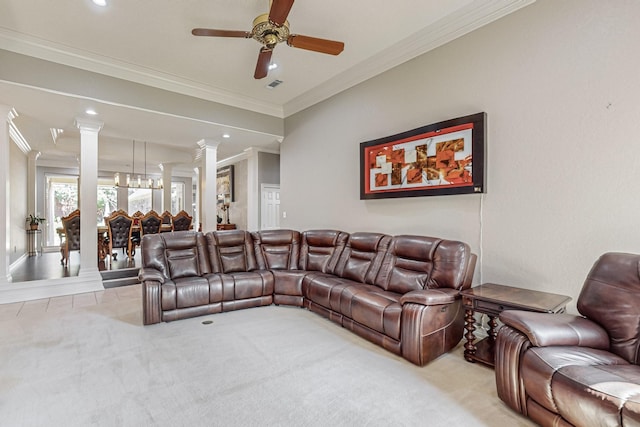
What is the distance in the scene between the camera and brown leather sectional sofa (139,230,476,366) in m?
2.57

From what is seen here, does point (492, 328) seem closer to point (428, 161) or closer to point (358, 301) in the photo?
point (358, 301)

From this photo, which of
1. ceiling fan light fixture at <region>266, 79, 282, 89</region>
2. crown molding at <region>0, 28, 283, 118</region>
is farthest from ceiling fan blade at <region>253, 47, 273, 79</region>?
crown molding at <region>0, 28, 283, 118</region>

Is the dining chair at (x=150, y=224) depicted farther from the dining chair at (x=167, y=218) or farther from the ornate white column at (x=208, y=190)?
the ornate white column at (x=208, y=190)

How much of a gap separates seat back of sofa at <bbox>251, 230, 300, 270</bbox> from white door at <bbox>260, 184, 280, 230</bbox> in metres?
2.66

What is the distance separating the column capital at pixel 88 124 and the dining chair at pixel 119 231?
1698mm

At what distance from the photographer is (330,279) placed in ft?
12.1

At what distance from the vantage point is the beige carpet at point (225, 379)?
182 cm

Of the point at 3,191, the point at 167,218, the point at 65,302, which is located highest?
the point at 3,191

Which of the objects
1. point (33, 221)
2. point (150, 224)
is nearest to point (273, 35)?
point (150, 224)

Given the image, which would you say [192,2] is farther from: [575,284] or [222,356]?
[575,284]

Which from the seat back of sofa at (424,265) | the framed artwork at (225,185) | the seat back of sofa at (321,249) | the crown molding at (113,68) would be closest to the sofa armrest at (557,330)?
the seat back of sofa at (424,265)

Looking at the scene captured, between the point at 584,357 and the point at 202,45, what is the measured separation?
4.63 metres

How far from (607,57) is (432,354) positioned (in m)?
2.76

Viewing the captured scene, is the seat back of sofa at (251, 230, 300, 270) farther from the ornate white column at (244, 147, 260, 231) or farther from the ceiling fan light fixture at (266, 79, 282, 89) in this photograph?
the ornate white column at (244, 147, 260, 231)
